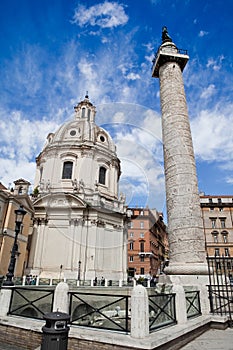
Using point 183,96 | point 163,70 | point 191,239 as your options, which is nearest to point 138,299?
point 191,239

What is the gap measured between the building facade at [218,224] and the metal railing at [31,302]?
33891 mm

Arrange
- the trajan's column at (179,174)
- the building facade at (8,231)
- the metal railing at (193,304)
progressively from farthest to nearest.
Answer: the building facade at (8,231)
the trajan's column at (179,174)
the metal railing at (193,304)

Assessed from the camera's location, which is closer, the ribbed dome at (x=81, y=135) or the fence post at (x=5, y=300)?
the fence post at (x=5, y=300)

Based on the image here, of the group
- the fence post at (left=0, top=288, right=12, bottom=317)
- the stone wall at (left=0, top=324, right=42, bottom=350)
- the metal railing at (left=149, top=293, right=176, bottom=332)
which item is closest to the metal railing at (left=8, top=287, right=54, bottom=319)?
the fence post at (left=0, top=288, right=12, bottom=317)

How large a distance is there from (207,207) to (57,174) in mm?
23359

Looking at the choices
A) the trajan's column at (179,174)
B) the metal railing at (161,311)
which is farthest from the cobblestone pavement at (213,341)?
the trajan's column at (179,174)

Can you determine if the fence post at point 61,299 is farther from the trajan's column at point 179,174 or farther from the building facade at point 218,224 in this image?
the building facade at point 218,224

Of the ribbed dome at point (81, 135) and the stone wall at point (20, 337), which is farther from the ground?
the ribbed dome at point (81, 135)

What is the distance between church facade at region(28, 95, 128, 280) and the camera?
88.4 feet

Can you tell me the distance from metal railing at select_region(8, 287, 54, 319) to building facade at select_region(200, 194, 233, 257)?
111 feet

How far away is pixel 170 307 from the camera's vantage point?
5766 millimetres

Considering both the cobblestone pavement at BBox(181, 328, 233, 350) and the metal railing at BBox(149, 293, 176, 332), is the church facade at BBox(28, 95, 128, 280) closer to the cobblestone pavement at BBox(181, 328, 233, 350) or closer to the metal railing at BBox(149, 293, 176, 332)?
the cobblestone pavement at BBox(181, 328, 233, 350)

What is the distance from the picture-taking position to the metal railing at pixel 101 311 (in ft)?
15.8

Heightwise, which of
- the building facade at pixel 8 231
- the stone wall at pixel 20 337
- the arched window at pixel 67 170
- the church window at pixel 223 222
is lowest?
the stone wall at pixel 20 337
